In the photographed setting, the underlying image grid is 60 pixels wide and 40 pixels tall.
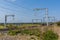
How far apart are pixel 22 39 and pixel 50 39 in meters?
2.35

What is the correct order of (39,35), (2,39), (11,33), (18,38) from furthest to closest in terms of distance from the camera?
(11,33), (39,35), (18,38), (2,39)

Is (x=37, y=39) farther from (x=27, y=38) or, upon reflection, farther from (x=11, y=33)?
(x=11, y=33)

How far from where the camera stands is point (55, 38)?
48.3 feet

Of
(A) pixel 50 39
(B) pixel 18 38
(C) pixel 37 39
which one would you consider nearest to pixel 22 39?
(B) pixel 18 38

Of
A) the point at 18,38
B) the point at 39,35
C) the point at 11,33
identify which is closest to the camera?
the point at 18,38

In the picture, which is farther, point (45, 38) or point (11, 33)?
point (11, 33)

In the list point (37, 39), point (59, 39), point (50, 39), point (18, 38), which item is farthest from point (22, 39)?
point (59, 39)

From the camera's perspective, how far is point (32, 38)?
1433cm

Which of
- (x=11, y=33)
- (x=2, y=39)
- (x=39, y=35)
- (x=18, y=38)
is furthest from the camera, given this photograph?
(x=11, y=33)

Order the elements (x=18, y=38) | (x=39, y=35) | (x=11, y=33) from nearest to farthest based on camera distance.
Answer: (x=18, y=38) < (x=39, y=35) < (x=11, y=33)

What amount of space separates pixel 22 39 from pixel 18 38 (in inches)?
16.1

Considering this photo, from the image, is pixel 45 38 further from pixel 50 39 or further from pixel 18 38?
pixel 18 38

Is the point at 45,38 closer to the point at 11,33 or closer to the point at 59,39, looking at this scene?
the point at 59,39

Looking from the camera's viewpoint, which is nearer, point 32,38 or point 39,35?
point 32,38
